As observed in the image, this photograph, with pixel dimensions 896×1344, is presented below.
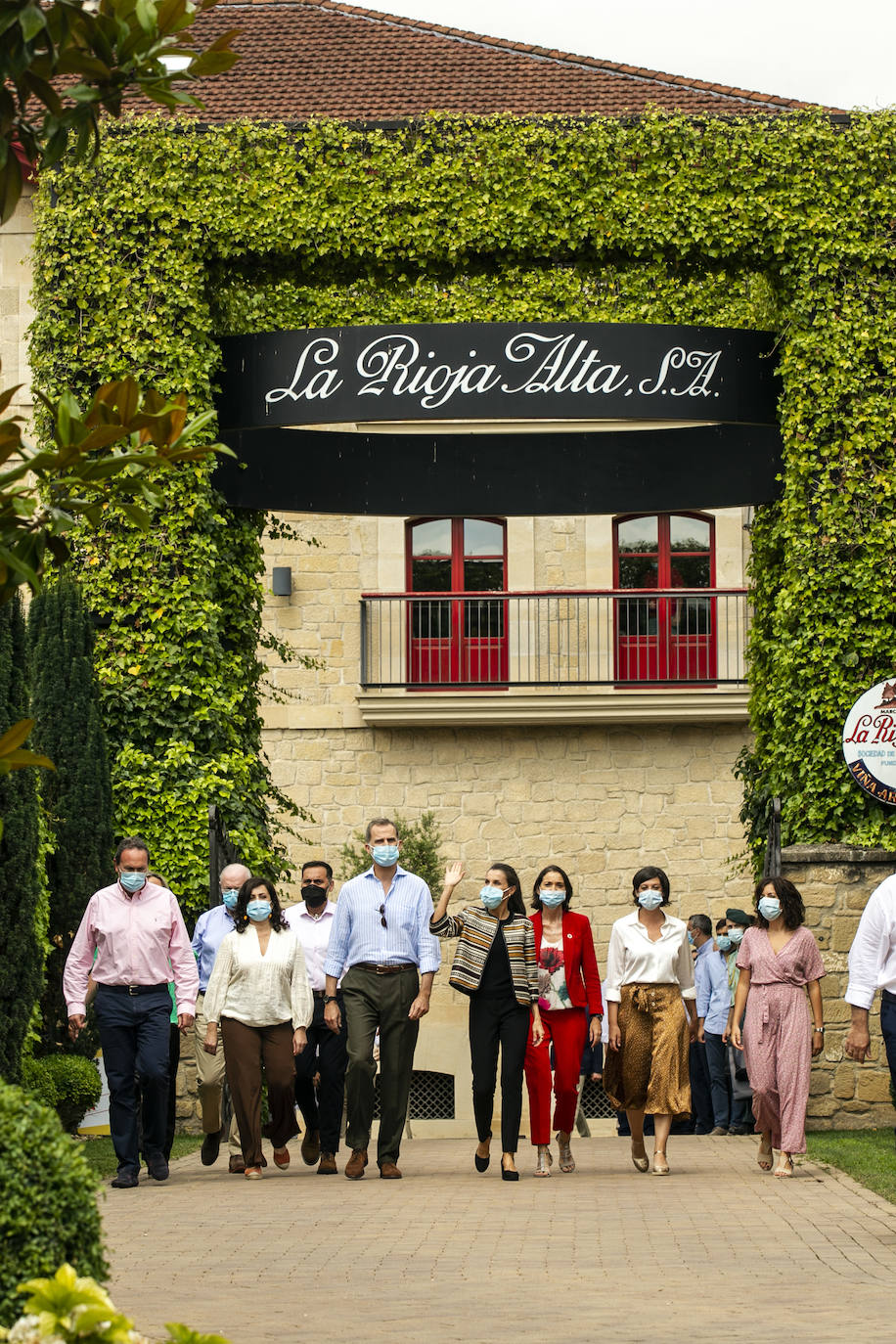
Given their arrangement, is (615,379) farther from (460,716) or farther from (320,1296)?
(460,716)

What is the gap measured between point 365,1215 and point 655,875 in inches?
134

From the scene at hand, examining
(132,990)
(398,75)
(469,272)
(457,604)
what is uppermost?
(398,75)

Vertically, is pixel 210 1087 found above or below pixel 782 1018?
below

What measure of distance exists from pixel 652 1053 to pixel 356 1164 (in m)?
2.00

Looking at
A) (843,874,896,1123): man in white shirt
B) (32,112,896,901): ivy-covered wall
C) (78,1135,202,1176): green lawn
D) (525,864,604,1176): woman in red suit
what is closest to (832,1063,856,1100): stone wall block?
(32,112,896,901): ivy-covered wall

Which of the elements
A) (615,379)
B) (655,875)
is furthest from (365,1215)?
(615,379)

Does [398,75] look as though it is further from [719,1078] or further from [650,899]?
[650,899]

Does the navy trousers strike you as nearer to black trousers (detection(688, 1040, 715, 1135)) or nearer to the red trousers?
the red trousers

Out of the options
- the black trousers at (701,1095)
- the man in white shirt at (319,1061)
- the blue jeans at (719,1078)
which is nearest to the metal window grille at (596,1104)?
the black trousers at (701,1095)

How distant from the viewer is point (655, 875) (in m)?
12.3

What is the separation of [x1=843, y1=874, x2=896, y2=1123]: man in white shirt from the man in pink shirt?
4157 mm

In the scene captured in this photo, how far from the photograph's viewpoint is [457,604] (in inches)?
1085

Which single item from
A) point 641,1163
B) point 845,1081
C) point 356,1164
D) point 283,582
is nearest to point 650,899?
point 641,1163

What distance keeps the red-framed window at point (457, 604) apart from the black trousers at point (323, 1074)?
46.0 feet
